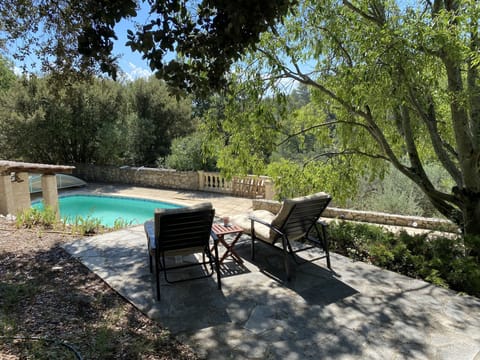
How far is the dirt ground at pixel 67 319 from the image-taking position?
2672mm

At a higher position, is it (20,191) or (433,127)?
(433,127)

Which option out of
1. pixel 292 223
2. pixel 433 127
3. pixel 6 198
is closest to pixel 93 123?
pixel 6 198

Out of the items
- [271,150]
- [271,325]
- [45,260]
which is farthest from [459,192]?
[45,260]

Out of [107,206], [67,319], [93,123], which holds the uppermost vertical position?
[93,123]

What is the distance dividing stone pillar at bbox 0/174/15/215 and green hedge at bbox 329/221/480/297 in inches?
282

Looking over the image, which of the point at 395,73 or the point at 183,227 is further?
the point at 183,227

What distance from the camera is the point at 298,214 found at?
421cm

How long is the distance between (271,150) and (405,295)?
270 cm

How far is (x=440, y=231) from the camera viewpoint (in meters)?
6.65

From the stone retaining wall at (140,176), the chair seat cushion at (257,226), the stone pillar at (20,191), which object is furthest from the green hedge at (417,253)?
the stone retaining wall at (140,176)

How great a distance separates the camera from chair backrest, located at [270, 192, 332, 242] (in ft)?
13.3

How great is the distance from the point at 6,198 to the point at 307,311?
24.8 ft

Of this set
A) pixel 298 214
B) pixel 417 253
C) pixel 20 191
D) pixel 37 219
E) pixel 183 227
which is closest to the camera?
pixel 183 227

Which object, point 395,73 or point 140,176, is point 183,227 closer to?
point 395,73
